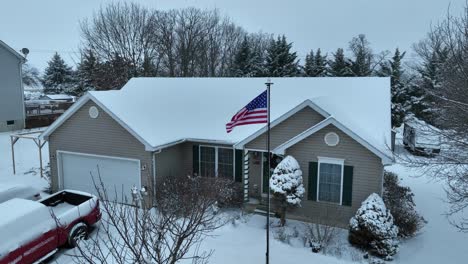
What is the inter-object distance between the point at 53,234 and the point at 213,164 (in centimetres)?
715

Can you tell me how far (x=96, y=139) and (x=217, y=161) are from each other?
214 inches

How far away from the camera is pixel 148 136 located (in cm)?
1375

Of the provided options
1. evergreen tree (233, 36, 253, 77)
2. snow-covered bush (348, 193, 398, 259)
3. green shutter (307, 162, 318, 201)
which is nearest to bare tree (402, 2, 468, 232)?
snow-covered bush (348, 193, 398, 259)

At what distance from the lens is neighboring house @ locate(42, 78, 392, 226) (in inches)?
479

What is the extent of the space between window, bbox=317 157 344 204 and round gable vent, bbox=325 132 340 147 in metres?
0.59

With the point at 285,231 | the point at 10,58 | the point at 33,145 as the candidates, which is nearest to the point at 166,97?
the point at 285,231

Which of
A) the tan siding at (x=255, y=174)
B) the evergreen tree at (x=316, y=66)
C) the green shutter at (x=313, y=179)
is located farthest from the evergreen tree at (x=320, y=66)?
the green shutter at (x=313, y=179)

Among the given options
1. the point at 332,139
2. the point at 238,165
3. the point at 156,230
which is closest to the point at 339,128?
the point at 332,139

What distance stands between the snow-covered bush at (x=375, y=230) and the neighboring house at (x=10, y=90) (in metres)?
30.6

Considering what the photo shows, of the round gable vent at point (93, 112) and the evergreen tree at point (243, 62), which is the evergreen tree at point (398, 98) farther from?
the round gable vent at point (93, 112)

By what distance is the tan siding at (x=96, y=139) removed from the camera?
1405 cm

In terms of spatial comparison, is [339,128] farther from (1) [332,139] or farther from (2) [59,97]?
(2) [59,97]

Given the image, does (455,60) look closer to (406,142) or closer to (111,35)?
(406,142)

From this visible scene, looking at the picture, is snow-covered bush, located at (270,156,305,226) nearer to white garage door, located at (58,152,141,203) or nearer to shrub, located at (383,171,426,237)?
shrub, located at (383,171,426,237)
